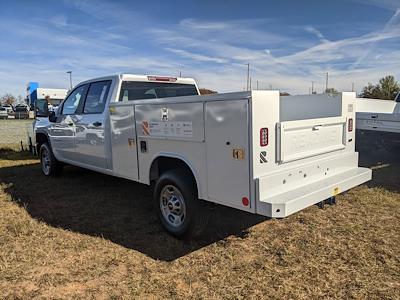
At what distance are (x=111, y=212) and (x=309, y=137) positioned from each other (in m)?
3.11

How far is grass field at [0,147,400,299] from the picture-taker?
340 centimetres

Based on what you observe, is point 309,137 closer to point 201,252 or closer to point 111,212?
point 201,252

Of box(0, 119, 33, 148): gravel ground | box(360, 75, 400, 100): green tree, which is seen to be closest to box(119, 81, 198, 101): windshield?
box(0, 119, 33, 148): gravel ground

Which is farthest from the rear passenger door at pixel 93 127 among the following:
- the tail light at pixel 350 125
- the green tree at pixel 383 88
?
the green tree at pixel 383 88

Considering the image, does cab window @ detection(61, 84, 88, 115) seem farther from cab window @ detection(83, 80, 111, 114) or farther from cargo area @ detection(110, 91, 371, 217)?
cargo area @ detection(110, 91, 371, 217)

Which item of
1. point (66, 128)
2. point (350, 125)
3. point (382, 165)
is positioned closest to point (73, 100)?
point (66, 128)

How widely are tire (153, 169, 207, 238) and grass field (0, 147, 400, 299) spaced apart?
0.18 metres

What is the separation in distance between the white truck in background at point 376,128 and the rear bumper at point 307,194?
3317 millimetres

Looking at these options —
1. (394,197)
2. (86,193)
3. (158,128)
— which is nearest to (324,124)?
(158,128)

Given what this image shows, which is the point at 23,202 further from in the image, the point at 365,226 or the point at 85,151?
the point at 365,226

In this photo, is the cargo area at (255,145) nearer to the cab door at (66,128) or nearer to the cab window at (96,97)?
the cab window at (96,97)

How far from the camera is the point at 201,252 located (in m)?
4.15

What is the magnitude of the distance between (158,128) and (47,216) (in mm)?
2289

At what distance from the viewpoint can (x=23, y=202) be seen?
627cm
